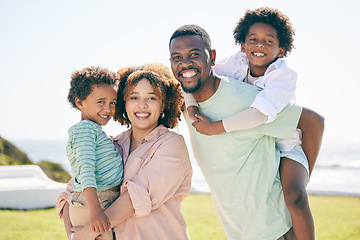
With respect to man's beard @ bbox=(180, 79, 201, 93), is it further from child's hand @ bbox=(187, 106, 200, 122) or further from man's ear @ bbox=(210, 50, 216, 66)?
man's ear @ bbox=(210, 50, 216, 66)

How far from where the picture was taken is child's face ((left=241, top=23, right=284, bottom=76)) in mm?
3068

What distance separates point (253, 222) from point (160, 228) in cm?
66

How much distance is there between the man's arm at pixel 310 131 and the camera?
2.88m

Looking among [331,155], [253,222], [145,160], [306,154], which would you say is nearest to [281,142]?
[306,154]

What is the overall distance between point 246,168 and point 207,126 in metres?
0.41

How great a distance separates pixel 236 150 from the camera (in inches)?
110

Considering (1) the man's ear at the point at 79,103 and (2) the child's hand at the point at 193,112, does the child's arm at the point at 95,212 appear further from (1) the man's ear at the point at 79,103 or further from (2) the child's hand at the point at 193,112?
(2) the child's hand at the point at 193,112

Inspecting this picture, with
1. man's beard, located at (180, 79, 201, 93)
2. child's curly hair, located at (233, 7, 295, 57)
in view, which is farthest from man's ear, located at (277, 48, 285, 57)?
man's beard, located at (180, 79, 201, 93)

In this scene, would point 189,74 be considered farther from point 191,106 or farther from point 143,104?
point 143,104

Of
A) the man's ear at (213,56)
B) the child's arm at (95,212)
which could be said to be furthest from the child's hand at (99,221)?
the man's ear at (213,56)

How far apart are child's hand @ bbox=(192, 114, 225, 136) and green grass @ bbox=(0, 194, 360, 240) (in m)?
3.51

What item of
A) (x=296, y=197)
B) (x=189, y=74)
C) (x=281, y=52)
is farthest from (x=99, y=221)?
(x=281, y=52)

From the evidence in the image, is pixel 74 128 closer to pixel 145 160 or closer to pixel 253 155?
pixel 145 160

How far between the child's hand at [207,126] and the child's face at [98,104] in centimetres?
65
